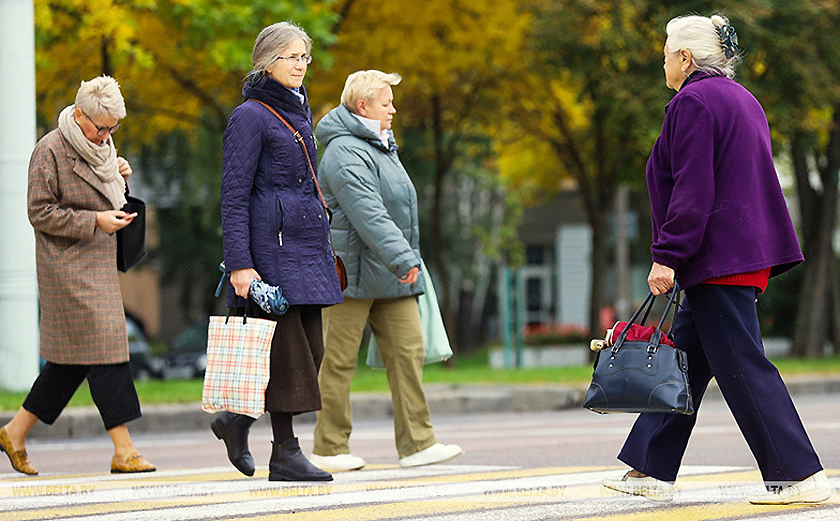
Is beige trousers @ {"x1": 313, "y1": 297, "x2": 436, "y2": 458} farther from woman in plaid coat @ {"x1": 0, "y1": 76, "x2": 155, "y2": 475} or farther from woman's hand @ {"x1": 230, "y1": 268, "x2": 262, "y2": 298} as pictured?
woman's hand @ {"x1": 230, "y1": 268, "x2": 262, "y2": 298}

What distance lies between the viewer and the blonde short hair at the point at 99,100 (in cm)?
701

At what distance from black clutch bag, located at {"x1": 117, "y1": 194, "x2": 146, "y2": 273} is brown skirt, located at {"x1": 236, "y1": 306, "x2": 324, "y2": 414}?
1.21 metres

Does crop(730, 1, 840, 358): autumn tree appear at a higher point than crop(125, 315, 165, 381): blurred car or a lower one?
higher

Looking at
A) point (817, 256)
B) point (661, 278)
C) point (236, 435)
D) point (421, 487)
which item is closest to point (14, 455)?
point (236, 435)

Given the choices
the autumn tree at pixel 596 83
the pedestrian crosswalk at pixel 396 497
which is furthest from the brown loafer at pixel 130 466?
the autumn tree at pixel 596 83

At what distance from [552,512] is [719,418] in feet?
20.9

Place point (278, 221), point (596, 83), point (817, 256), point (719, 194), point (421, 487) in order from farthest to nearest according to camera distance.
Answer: point (817, 256) < point (596, 83) < point (278, 221) < point (421, 487) < point (719, 194)

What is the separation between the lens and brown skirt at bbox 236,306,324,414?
623cm

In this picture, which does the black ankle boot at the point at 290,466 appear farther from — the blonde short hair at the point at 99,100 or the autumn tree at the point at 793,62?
the autumn tree at the point at 793,62

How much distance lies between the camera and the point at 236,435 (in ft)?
20.7

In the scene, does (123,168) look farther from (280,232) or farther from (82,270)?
(280,232)

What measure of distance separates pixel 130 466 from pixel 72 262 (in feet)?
3.37

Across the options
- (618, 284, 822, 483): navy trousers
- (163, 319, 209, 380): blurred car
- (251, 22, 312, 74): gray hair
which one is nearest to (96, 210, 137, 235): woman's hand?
(251, 22, 312, 74): gray hair

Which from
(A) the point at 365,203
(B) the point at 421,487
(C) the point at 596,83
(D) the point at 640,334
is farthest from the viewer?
(C) the point at 596,83
